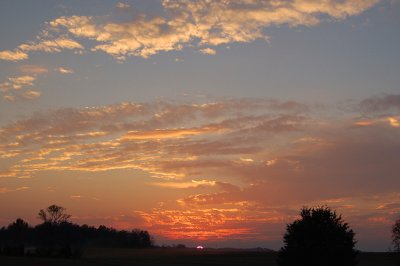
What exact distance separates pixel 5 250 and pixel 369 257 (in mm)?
73188

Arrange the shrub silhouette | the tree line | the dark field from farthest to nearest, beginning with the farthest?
the tree line < the dark field < the shrub silhouette

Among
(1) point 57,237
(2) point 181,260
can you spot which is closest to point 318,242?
(2) point 181,260

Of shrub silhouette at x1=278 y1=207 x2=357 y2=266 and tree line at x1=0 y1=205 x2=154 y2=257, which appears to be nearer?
shrub silhouette at x1=278 y1=207 x2=357 y2=266

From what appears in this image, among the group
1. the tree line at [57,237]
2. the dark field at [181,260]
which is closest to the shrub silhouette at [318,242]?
the dark field at [181,260]

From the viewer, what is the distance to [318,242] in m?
25.7

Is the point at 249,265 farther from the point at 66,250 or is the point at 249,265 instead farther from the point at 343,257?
the point at 343,257

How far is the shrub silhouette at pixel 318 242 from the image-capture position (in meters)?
25.5

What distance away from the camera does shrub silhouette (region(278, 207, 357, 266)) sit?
2550cm

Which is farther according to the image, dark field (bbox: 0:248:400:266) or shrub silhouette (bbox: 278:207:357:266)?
dark field (bbox: 0:248:400:266)

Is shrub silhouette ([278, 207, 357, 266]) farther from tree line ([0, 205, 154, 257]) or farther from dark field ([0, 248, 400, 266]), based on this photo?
tree line ([0, 205, 154, 257])

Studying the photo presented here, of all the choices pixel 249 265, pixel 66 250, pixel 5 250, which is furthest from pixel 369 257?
pixel 5 250

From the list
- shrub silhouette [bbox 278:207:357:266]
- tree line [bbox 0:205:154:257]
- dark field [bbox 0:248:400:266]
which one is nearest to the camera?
shrub silhouette [bbox 278:207:357:266]

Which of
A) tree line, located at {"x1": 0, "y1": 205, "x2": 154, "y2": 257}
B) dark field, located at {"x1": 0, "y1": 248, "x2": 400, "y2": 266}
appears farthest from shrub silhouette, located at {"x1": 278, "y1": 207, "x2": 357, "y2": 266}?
tree line, located at {"x1": 0, "y1": 205, "x2": 154, "y2": 257}

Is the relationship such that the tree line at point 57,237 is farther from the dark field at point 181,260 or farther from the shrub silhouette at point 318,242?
the shrub silhouette at point 318,242
